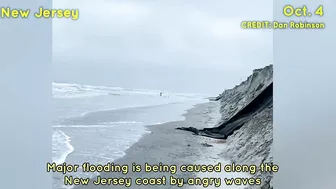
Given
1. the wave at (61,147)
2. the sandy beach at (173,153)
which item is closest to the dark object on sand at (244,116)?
the sandy beach at (173,153)

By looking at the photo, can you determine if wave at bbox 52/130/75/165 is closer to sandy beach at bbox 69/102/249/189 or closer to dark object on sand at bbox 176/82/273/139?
sandy beach at bbox 69/102/249/189

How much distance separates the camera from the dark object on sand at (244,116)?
20.5 feet

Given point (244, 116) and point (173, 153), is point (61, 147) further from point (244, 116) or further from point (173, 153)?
point (244, 116)

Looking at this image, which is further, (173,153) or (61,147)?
(173,153)

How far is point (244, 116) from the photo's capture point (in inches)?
268

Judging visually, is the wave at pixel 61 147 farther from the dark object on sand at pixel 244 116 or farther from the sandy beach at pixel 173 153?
the dark object on sand at pixel 244 116

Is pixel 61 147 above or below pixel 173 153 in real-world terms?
above

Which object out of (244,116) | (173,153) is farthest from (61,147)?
(244,116)

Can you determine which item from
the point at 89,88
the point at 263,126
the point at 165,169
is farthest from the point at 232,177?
the point at 89,88

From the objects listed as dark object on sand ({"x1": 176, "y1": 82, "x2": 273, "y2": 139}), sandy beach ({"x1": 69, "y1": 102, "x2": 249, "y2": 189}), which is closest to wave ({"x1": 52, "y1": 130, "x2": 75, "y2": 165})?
sandy beach ({"x1": 69, "y1": 102, "x2": 249, "y2": 189})

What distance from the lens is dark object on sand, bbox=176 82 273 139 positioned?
6242 millimetres

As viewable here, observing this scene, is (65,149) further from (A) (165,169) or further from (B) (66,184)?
(A) (165,169)

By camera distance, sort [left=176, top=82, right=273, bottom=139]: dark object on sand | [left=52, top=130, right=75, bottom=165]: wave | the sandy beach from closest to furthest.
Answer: the sandy beach < [left=52, top=130, right=75, bottom=165]: wave < [left=176, top=82, right=273, bottom=139]: dark object on sand

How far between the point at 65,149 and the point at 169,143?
6.59 feet
